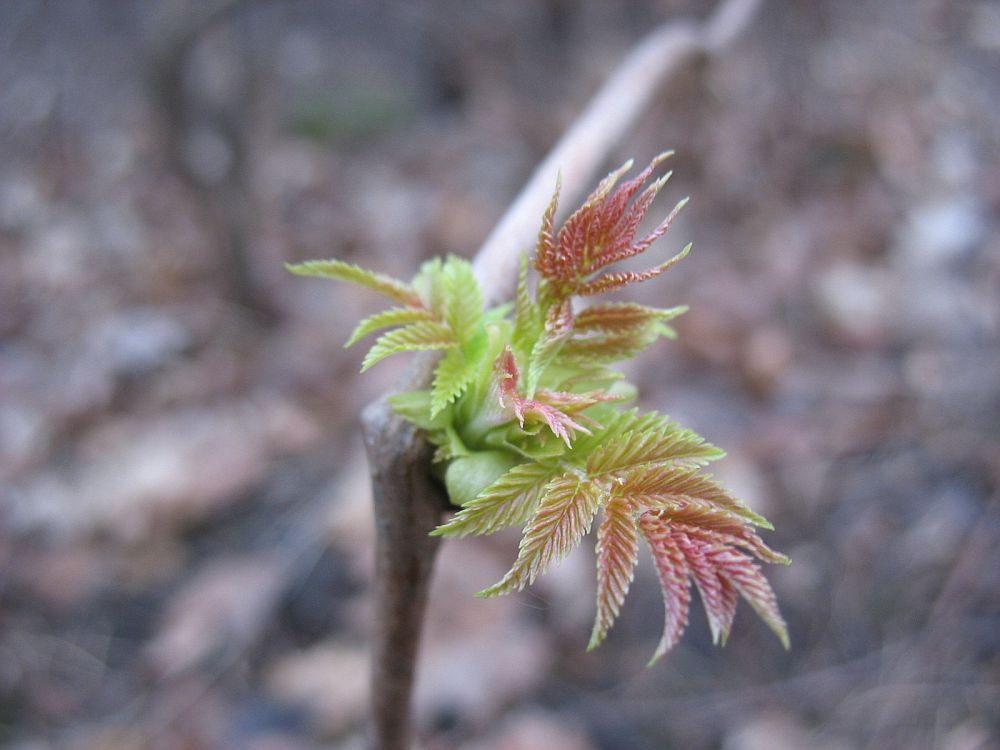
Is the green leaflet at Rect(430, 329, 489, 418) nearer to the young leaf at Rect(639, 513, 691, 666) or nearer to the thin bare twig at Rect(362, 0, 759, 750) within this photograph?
the thin bare twig at Rect(362, 0, 759, 750)

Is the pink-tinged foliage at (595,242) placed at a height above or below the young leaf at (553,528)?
above

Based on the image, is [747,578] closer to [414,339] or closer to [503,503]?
[503,503]

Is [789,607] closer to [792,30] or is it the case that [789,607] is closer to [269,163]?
[792,30]

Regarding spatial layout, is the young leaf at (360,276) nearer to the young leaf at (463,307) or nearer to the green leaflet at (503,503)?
the young leaf at (463,307)

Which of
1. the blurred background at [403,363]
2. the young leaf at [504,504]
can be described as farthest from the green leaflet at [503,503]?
the blurred background at [403,363]

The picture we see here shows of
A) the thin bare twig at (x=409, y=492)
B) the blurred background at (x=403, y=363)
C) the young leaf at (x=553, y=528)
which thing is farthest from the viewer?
the blurred background at (x=403, y=363)

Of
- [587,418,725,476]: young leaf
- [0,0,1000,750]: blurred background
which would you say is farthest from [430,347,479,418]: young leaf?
[0,0,1000,750]: blurred background

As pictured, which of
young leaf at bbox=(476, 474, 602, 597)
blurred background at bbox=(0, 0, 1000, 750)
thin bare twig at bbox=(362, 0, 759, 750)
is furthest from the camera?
blurred background at bbox=(0, 0, 1000, 750)
